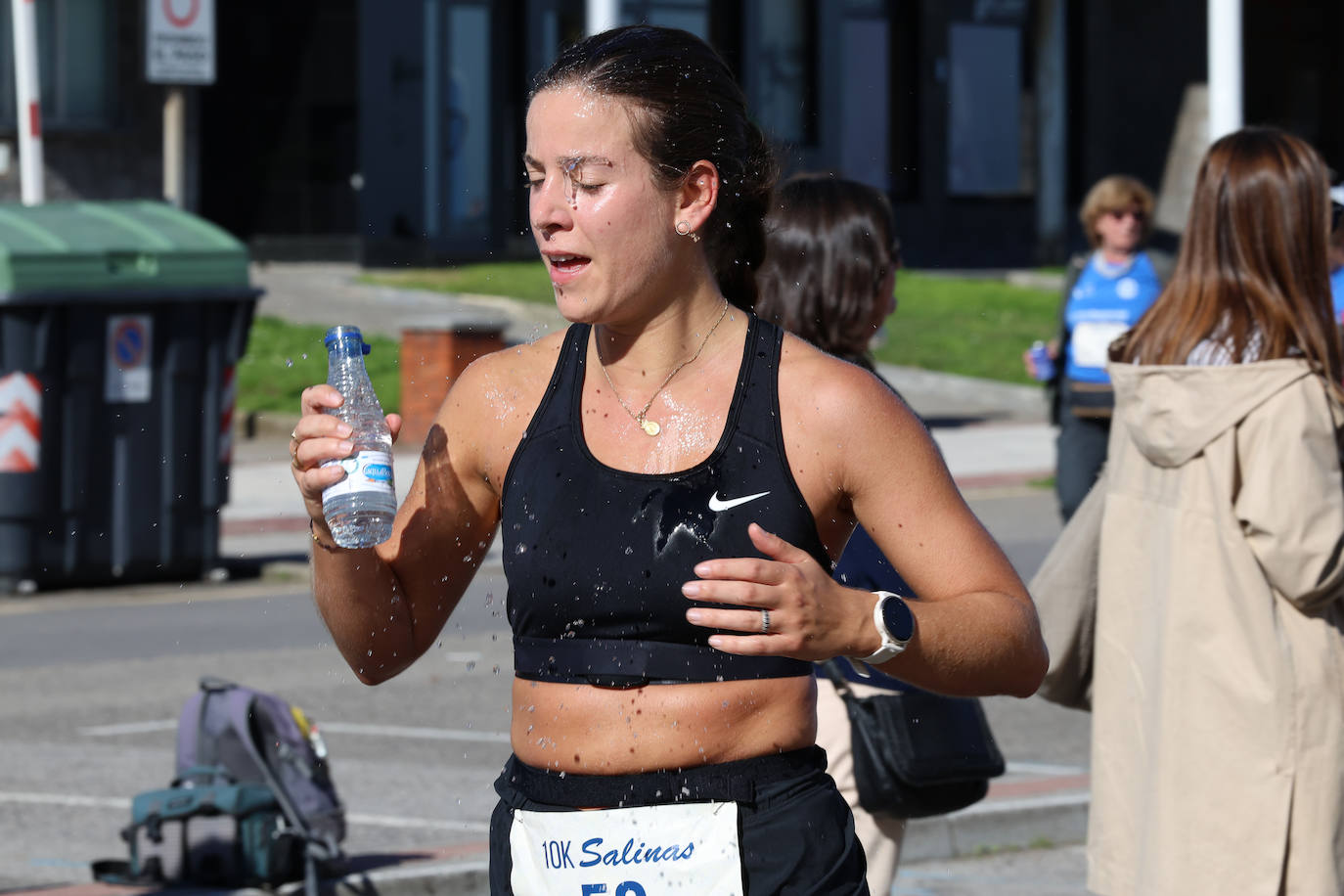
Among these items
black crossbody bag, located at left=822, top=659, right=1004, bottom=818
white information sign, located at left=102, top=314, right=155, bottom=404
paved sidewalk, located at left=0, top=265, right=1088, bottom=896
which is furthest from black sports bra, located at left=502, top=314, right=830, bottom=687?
white information sign, located at left=102, top=314, right=155, bottom=404

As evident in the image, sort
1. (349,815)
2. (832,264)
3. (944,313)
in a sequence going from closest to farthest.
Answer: (832,264) < (349,815) < (944,313)

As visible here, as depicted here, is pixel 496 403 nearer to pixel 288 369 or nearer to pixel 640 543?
pixel 640 543

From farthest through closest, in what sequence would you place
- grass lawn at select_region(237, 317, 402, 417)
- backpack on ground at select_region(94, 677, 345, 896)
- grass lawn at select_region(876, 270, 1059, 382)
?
grass lawn at select_region(876, 270, 1059, 382) < grass lawn at select_region(237, 317, 402, 417) < backpack on ground at select_region(94, 677, 345, 896)

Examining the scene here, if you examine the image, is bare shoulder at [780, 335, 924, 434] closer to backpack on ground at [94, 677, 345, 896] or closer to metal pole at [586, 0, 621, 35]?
backpack on ground at [94, 677, 345, 896]

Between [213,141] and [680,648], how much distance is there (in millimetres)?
24447

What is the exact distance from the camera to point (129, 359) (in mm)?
11094

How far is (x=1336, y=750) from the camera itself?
4109 mm

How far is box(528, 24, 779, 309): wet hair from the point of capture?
2.72 meters

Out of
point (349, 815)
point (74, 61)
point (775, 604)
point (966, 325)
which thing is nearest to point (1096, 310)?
point (349, 815)

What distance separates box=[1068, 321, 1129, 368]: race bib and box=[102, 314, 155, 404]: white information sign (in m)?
4.87

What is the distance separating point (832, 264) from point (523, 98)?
1356 centimetres

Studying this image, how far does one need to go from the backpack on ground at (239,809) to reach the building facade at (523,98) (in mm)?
11501

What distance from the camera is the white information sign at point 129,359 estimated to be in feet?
36.1

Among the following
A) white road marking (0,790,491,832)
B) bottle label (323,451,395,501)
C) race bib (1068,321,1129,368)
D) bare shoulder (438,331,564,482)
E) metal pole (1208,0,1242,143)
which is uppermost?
metal pole (1208,0,1242,143)
